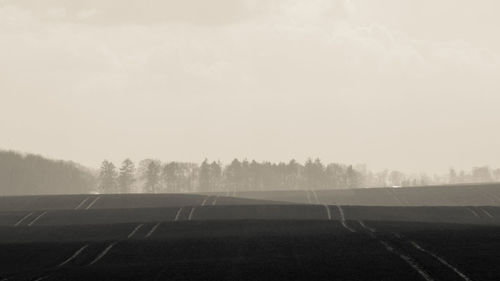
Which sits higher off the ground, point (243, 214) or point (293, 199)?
point (293, 199)

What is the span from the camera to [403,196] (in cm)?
11888

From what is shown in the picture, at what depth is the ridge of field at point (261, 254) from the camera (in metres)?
34.6

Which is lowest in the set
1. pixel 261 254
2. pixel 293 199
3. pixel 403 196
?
pixel 261 254

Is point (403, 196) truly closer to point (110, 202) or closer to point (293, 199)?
point (293, 199)

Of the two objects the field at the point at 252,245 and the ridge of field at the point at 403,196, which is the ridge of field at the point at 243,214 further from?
the ridge of field at the point at 403,196

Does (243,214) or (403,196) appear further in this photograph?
(403,196)

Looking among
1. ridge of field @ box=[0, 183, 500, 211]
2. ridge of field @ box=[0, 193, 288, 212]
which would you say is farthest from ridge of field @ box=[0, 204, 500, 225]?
ridge of field @ box=[0, 183, 500, 211]

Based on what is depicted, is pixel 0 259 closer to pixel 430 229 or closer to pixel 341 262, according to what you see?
pixel 341 262

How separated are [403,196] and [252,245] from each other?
74.9 m

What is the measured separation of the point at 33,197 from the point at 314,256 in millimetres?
79828

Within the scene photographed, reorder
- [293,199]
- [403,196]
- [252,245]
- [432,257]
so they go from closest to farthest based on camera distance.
A: [432,257]
[252,245]
[403,196]
[293,199]

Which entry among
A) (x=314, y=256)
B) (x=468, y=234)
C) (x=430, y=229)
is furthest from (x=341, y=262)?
(x=430, y=229)

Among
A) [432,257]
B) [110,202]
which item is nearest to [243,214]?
[110,202]

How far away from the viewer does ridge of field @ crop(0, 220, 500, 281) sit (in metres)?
34.6
